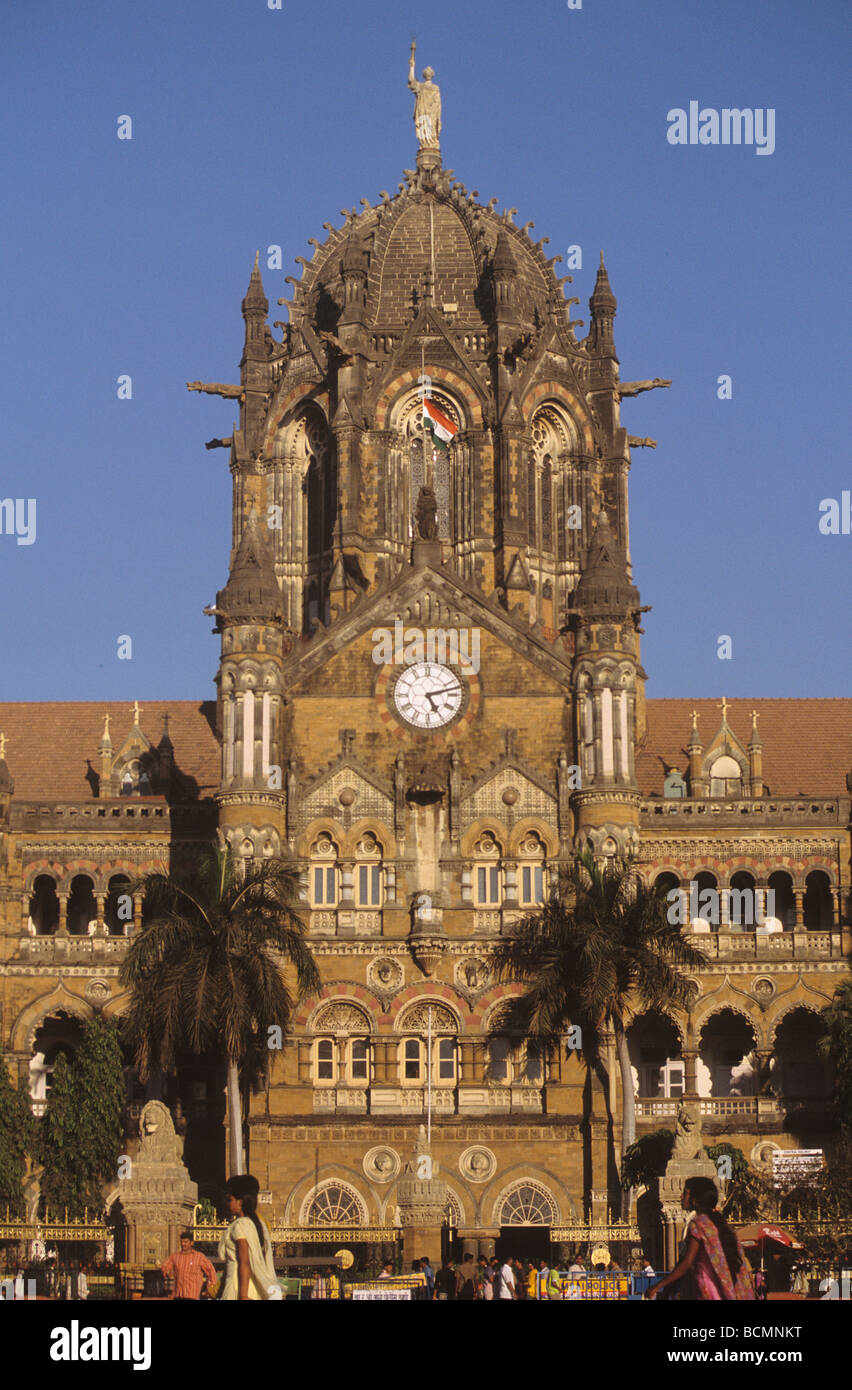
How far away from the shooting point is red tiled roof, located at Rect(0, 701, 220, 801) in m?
77.1

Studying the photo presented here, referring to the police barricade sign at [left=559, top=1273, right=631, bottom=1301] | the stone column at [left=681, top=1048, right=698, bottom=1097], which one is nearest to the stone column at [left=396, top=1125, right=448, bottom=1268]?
the police barricade sign at [left=559, top=1273, right=631, bottom=1301]

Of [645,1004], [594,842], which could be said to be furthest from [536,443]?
[645,1004]

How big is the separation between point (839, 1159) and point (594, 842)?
11.9 m

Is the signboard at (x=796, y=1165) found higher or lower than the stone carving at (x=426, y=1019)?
lower

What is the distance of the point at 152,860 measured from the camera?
7162 centimetres

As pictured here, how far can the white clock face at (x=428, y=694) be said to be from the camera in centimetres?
7031

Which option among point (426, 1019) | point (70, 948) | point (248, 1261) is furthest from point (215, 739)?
point (248, 1261)

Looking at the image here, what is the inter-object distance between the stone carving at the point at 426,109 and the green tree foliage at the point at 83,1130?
40.2 meters

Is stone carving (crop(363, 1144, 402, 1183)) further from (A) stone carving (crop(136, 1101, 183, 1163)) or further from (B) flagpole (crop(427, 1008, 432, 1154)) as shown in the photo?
(A) stone carving (crop(136, 1101, 183, 1163))

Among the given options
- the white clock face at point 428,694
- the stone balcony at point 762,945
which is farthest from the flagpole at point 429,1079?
the white clock face at point 428,694

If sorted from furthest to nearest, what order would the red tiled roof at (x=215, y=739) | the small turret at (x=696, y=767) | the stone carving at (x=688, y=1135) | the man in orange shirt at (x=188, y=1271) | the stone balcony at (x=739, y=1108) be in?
the red tiled roof at (x=215, y=739) < the small turret at (x=696, y=767) < the stone balcony at (x=739, y=1108) < the stone carving at (x=688, y=1135) < the man in orange shirt at (x=188, y=1271)

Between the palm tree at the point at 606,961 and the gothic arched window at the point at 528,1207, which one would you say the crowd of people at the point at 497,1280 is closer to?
the palm tree at the point at 606,961


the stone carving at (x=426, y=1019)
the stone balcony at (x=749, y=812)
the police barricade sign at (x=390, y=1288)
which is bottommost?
the police barricade sign at (x=390, y=1288)

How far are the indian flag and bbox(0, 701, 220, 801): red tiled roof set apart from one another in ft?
41.6
